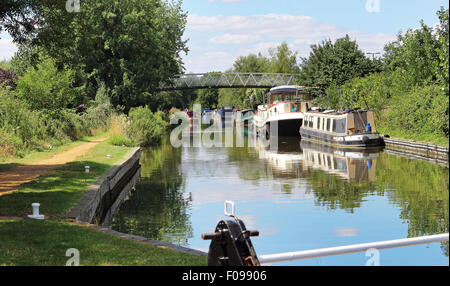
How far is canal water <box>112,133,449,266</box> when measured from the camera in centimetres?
1312

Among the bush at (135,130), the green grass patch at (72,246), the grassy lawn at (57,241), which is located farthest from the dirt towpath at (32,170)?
the bush at (135,130)

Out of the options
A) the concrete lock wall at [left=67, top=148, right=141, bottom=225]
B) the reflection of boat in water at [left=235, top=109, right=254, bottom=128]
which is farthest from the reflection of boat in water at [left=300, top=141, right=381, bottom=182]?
the reflection of boat in water at [left=235, top=109, right=254, bottom=128]

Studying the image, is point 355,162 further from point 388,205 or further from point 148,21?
point 148,21

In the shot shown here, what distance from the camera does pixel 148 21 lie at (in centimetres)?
5234

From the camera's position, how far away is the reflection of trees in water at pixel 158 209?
14500mm

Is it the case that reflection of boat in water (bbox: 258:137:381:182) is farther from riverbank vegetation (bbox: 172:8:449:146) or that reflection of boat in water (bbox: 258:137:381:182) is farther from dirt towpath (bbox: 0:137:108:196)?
dirt towpath (bbox: 0:137:108:196)

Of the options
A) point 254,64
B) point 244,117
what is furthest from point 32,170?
point 254,64

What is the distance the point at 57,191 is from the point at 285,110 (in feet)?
130

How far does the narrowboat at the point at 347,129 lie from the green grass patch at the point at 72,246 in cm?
2836

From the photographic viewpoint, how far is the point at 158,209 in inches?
712

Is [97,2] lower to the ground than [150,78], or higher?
higher

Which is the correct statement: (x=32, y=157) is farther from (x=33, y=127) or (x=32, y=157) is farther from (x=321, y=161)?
(x=321, y=161)

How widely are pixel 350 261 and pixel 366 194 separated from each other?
943cm
